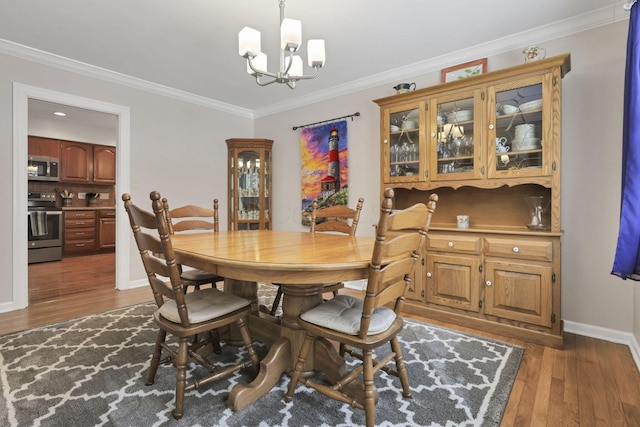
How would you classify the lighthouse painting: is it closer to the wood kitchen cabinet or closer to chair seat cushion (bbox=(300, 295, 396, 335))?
chair seat cushion (bbox=(300, 295, 396, 335))

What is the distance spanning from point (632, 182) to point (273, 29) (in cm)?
263

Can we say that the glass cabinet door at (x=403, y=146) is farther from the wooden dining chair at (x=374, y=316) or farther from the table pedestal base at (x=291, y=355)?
the table pedestal base at (x=291, y=355)

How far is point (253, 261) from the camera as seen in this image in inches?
52.3

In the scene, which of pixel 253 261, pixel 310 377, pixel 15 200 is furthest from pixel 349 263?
pixel 15 200

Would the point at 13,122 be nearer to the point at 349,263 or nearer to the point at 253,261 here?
the point at 253,261

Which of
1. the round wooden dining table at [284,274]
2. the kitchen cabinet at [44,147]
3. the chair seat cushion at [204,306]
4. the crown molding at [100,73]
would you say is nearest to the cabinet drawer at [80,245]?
the kitchen cabinet at [44,147]

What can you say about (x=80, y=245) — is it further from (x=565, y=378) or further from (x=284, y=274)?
(x=565, y=378)

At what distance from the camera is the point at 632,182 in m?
1.74

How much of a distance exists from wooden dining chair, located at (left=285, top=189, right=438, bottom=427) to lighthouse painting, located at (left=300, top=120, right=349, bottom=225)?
8.08 feet

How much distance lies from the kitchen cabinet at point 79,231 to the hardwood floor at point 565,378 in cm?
342

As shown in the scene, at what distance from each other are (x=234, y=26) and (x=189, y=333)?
2.34 m

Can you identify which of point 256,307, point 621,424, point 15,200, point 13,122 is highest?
point 13,122

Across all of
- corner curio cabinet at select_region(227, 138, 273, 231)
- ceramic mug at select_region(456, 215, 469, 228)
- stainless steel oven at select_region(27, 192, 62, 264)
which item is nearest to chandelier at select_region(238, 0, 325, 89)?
ceramic mug at select_region(456, 215, 469, 228)

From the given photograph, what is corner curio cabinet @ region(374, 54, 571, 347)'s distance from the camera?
7.54 feet
